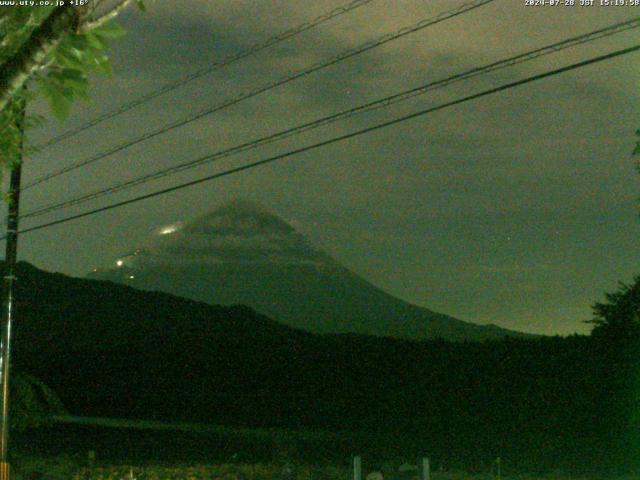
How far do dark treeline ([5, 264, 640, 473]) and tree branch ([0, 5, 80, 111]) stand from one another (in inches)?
695

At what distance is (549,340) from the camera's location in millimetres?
26750

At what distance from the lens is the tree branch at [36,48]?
471 centimetres

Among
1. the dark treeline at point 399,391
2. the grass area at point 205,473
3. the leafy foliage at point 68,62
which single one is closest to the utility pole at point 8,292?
the grass area at point 205,473

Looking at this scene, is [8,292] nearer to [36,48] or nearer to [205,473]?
[205,473]

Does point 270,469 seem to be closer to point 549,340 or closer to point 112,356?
point 549,340

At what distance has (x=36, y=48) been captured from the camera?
15.5 ft

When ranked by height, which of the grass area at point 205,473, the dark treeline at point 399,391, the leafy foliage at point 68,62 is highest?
the leafy foliage at point 68,62

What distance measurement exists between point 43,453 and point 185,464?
792cm

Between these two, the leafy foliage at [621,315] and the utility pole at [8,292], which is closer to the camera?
the utility pole at [8,292]

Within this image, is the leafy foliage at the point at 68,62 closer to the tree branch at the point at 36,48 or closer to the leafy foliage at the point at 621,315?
the tree branch at the point at 36,48

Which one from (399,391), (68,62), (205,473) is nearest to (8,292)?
(205,473)

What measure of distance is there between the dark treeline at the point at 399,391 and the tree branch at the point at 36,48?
695 inches

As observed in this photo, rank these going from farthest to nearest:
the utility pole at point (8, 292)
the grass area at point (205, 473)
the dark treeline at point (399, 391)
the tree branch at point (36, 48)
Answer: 1. the dark treeline at point (399, 391)
2. the grass area at point (205, 473)
3. the utility pole at point (8, 292)
4. the tree branch at point (36, 48)

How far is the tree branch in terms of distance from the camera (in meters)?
4.71
